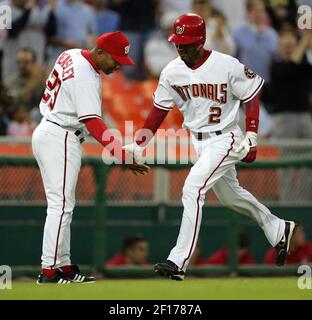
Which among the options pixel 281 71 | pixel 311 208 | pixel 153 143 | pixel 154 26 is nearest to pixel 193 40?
pixel 153 143

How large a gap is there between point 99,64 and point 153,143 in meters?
3.07

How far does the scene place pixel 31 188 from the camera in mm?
10672

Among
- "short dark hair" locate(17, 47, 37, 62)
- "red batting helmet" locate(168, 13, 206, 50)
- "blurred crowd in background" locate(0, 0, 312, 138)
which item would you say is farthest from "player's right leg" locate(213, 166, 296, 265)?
"short dark hair" locate(17, 47, 37, 62)

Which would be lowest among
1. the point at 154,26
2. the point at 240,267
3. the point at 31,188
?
the point at 240,267

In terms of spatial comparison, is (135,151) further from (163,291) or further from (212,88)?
(163,291)

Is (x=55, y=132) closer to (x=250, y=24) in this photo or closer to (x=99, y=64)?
(x=99, y=64)

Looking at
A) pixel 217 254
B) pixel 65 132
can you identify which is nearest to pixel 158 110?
pixel 65 132

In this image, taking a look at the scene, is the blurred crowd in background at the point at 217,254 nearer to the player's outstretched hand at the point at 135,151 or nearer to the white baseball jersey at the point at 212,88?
the player's outstretched hand at the point at 135,151

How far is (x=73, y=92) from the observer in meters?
7.86

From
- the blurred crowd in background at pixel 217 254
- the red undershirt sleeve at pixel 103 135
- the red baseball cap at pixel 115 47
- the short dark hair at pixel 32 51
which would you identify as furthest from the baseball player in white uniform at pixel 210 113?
the short dark hair at pixel 32 51

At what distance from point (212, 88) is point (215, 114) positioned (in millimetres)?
211

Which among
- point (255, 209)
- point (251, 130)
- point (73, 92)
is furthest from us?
point (255, 209)

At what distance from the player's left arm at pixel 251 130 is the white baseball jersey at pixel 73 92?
3.87 ft

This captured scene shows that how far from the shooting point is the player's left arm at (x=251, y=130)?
26.2ft
